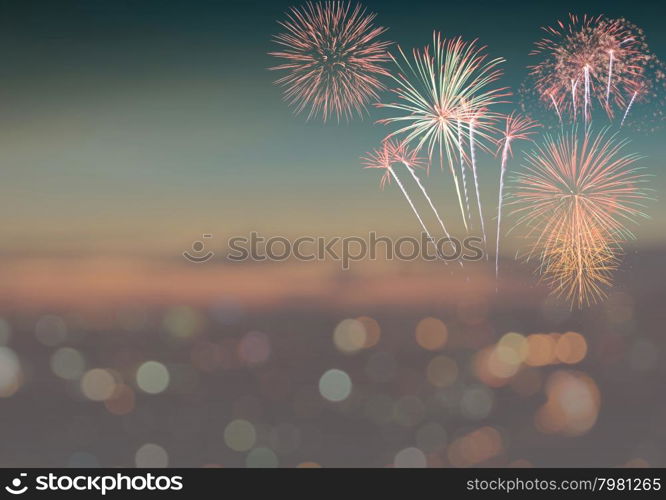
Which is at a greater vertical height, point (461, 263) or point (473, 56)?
point (473, 56)

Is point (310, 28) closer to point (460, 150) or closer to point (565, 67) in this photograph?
point (460, 150)

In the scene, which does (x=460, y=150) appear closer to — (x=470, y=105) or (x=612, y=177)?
(x=470, y=105)

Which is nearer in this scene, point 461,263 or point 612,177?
point 612,177
